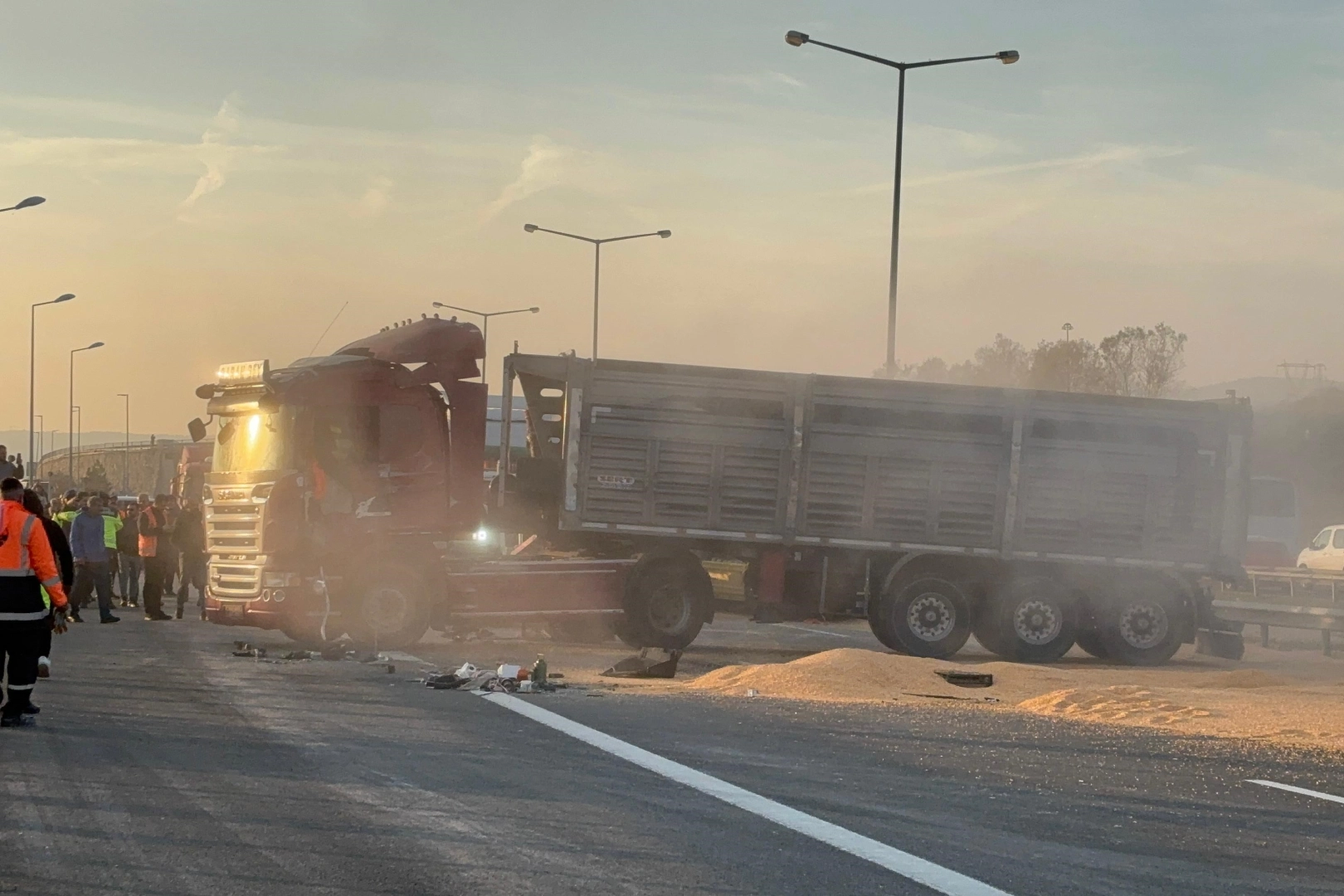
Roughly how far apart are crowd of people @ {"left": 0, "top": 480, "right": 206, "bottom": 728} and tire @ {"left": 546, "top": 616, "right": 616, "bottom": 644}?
13.4 feet

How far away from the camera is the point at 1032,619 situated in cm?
2027

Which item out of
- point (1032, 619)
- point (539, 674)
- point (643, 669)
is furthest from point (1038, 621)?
point (539, 674)

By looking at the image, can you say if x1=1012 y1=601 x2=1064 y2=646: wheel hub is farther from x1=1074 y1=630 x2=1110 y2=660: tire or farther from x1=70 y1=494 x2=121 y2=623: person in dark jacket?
x1=70 y1=494 x2=121 y2=623: person in dark jacket

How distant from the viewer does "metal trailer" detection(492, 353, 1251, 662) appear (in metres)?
19.7

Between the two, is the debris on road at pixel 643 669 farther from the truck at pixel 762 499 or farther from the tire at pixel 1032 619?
the tire at pixel 1032 619

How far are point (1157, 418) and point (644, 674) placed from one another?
7.66 metres

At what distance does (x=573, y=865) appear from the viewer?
6844mm

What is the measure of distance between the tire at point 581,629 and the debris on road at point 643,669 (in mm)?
2542

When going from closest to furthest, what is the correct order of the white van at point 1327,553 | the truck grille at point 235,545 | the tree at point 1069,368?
the truck grille at point 235,545, the white van at point 1327,553, the tree at point 1069,368

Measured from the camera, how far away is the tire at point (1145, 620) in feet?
66.8

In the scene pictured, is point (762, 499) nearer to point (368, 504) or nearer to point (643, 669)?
point (643, 669)

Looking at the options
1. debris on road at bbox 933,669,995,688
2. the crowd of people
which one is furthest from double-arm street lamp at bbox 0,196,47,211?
debris on road at bbox 933,669,995,688

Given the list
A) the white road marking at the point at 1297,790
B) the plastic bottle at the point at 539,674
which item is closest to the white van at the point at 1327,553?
the plastic bottle at the point at 539,674

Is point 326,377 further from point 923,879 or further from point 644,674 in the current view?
point 923,879
